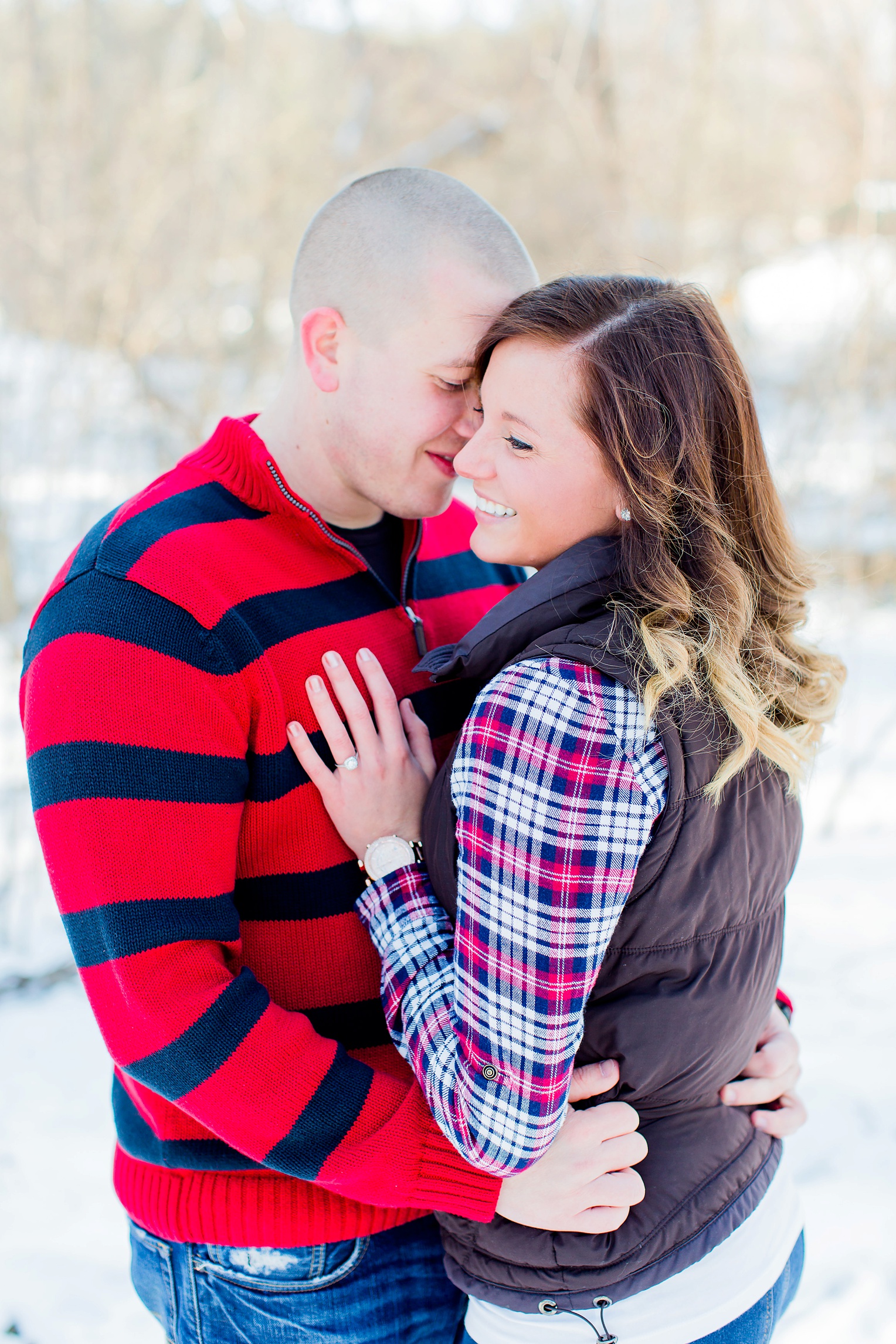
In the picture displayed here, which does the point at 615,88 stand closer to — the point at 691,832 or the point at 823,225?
the point at 823,225

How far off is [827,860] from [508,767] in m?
3.88

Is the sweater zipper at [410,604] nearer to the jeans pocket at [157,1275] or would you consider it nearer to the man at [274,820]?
the man at [274,820]

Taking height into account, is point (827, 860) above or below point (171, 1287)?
below

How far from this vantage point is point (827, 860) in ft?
14.5

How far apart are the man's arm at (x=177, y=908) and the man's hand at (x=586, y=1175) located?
0.20 ft

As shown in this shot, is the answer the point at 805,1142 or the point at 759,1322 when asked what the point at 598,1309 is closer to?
the point at 759,1322

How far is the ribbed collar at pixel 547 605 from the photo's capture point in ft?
3.98

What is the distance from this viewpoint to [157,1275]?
→ 136cm

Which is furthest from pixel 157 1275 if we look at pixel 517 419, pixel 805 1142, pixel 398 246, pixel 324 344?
pixel 805 1142

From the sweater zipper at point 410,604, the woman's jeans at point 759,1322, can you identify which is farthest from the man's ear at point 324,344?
the woman's jeans at point 759,1322

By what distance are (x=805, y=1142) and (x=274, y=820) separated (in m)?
2.29

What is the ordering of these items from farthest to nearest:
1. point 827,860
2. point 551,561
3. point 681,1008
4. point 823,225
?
1. point 823,225
2. point 827,860
3. point 551,561
4. point 681,1008

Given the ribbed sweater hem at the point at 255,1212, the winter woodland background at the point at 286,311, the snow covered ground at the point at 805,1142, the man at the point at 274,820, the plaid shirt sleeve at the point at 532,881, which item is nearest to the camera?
the plaid shirt sleeve at the point at 532,881

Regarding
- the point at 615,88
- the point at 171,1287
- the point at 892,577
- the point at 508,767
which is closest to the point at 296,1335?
the point at 171,1287
